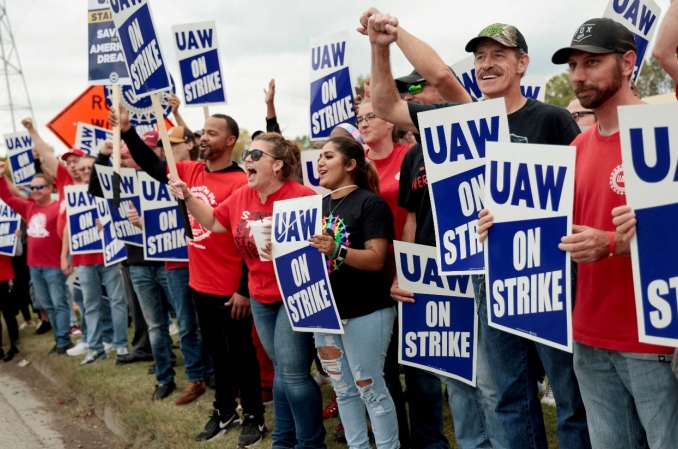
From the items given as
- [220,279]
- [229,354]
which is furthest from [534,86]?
[229,354]

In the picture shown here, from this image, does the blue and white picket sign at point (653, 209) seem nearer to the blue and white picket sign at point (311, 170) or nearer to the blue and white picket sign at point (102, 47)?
the blue and white picket sign at point (311, 170)

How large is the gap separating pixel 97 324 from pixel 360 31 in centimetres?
630

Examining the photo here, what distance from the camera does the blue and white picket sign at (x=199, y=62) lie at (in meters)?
7.30

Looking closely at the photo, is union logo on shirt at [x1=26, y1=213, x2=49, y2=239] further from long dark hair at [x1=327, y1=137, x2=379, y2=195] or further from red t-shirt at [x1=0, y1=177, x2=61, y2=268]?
long dark hair at [x1=327, y1=137, x2=379, y2=195]

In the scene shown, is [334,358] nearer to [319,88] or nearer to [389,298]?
[389,298]

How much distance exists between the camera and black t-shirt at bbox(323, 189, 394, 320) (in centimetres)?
425

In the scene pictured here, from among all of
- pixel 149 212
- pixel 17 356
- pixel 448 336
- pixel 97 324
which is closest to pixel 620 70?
pixel 448 336

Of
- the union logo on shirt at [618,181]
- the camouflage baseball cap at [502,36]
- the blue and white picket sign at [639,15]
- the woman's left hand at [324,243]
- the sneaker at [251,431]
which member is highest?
the blue and white picket sign at [639,15]

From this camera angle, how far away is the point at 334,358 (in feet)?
14.3

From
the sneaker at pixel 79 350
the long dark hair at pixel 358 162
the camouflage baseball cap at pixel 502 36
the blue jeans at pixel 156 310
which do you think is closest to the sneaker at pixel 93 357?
the sneaker at pixel 79 350

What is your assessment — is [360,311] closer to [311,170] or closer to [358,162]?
[358,162]

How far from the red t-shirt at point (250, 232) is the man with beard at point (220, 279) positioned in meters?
0.55

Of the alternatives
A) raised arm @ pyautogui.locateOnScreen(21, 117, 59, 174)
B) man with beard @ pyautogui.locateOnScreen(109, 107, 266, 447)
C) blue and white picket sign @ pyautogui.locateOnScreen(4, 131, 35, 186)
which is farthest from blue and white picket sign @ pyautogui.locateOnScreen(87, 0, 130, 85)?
blue and white picket sign @ pyautogui.locateOnScreen(4, 131, 35, 186)

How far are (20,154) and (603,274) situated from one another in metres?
10.5
